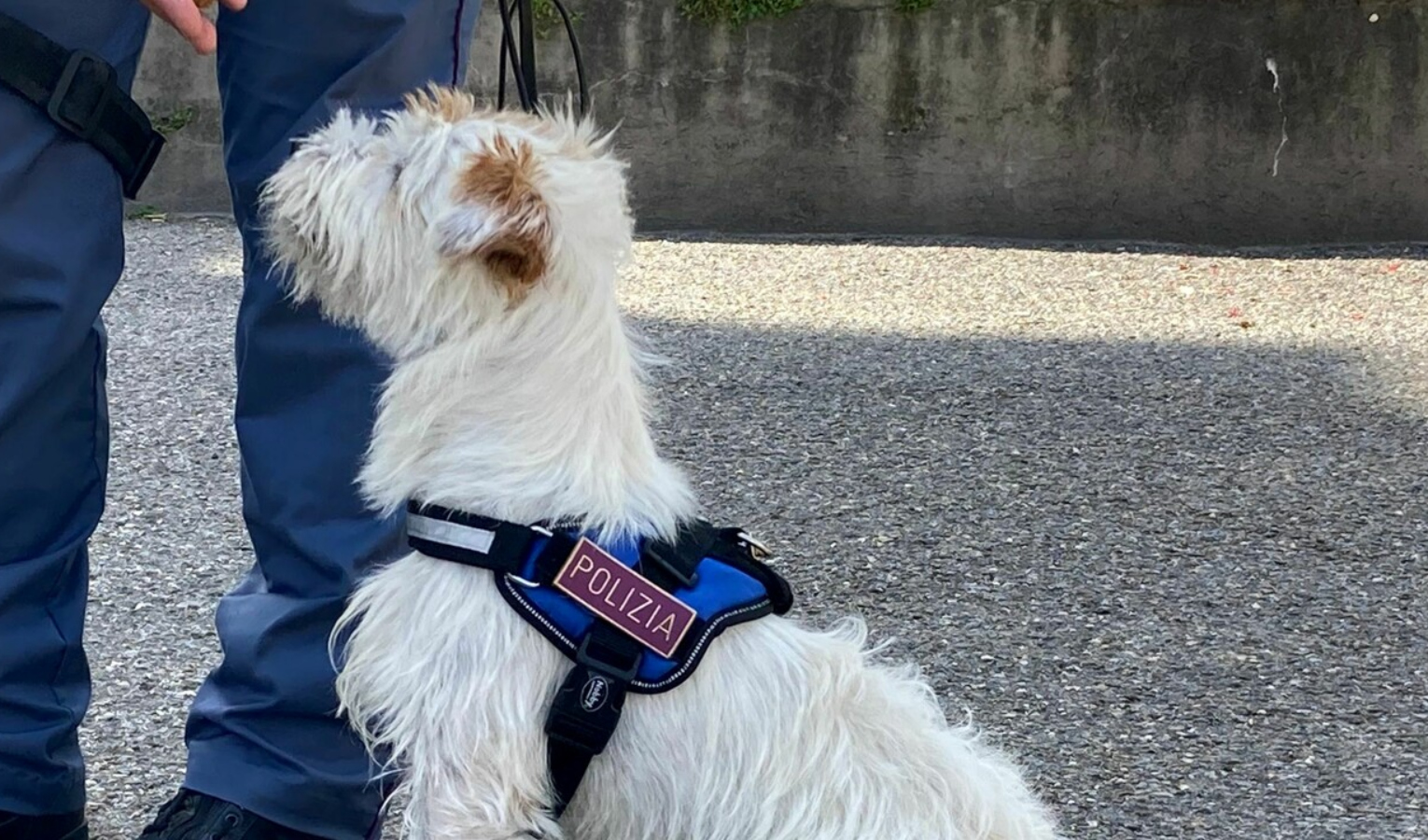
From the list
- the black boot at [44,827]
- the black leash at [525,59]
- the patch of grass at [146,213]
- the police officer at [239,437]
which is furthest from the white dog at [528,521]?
the patch of grass at [146,213]

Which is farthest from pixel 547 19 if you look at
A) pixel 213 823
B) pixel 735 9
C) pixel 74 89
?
pixel 213 823

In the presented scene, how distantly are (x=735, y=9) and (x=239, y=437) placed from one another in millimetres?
6580

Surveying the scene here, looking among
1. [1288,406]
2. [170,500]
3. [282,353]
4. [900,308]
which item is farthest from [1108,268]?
[282,353]

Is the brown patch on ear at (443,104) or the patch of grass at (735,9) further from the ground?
the patch of grass at (735,9)

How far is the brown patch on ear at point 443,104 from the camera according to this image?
2.21m

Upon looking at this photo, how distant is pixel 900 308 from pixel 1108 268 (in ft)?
4.80

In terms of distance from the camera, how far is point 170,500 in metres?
4.61

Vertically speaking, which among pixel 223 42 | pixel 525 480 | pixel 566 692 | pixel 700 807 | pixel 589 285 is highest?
pixel 223 42

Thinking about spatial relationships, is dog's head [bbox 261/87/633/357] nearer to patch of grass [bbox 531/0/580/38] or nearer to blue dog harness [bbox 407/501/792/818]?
blue dog harness [bbox 407/501/792/818]

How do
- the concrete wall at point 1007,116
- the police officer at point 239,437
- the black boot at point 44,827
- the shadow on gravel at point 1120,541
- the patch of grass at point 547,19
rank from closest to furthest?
the police officer at point 239,437 → the black boot at point 44,827 → the shadow on gravel at point 1120,541 → the concrete wall at point 1007,116 → the patch of grass at point 547,19

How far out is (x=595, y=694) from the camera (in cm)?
206

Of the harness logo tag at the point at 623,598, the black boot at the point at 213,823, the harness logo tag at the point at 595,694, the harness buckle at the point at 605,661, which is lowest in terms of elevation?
the black boot at the point at 213,823

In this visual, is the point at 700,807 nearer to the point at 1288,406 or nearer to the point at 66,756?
the point at 66,756

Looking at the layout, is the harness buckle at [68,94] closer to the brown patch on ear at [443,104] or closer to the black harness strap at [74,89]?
the black harness strap at [74,89]
